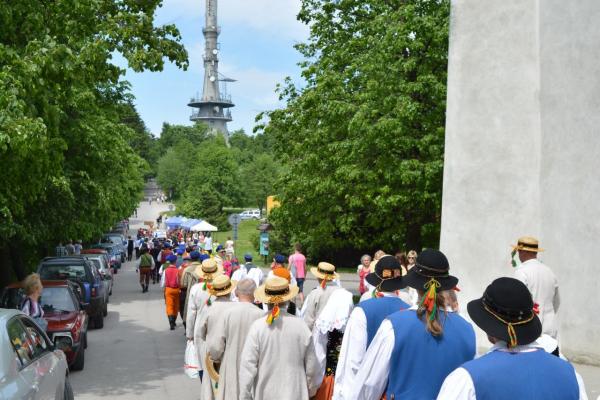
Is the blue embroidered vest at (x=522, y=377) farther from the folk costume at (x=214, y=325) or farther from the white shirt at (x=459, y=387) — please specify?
the folk costume at (x=214, y=325)

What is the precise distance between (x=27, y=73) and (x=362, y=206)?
38.5 feet

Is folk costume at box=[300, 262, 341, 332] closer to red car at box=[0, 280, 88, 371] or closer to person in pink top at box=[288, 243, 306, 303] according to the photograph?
red car at box=[0, 280, 88, 371]

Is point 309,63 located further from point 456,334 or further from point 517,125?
point 456,334

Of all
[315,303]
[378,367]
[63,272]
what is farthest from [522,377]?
[63,272]

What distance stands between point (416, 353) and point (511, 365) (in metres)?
1.28

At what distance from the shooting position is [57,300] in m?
14.2

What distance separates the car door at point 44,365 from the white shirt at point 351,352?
96.1 inches

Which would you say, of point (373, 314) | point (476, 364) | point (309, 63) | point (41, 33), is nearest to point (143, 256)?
point (309, 63)

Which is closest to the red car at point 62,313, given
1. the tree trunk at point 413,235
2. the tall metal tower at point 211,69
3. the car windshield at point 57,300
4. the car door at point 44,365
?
the car windshield at point 57,300

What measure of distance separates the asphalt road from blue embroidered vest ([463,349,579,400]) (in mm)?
7301

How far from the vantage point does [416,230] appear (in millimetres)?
22109

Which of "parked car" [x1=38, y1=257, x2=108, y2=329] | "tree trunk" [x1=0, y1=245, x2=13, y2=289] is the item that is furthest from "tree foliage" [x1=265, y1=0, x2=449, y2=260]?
"tree trunk" [x1=0, y1=245, x2=13, y2=289]

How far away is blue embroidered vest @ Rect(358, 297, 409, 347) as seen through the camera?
626 centimetres

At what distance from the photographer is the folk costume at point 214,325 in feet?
24.1
